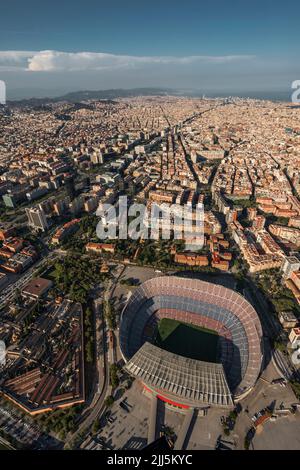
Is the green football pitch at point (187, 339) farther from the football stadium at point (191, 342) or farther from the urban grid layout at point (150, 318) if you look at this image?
the urban grid layout at point (150, 318)

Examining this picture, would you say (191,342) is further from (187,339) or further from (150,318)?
(150,318)

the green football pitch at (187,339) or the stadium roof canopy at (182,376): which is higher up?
the stadium roof canopy at (182,376)

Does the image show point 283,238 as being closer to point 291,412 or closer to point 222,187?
point 222,187

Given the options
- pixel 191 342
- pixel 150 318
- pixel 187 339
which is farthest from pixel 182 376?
pixel 150 318

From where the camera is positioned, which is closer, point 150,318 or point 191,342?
point 191,342

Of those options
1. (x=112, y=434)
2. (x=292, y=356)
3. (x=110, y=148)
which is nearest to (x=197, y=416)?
(x=112, y=434)

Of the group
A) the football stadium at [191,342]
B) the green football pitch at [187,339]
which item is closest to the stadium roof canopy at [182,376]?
the football stadium at [191,342]

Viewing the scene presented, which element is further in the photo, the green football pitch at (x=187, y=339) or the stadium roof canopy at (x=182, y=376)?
the green football pitch at (x=187, y=339)

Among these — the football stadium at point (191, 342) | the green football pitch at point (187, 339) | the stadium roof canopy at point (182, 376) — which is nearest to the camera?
the stadium roof canopy at point (182, 376)
